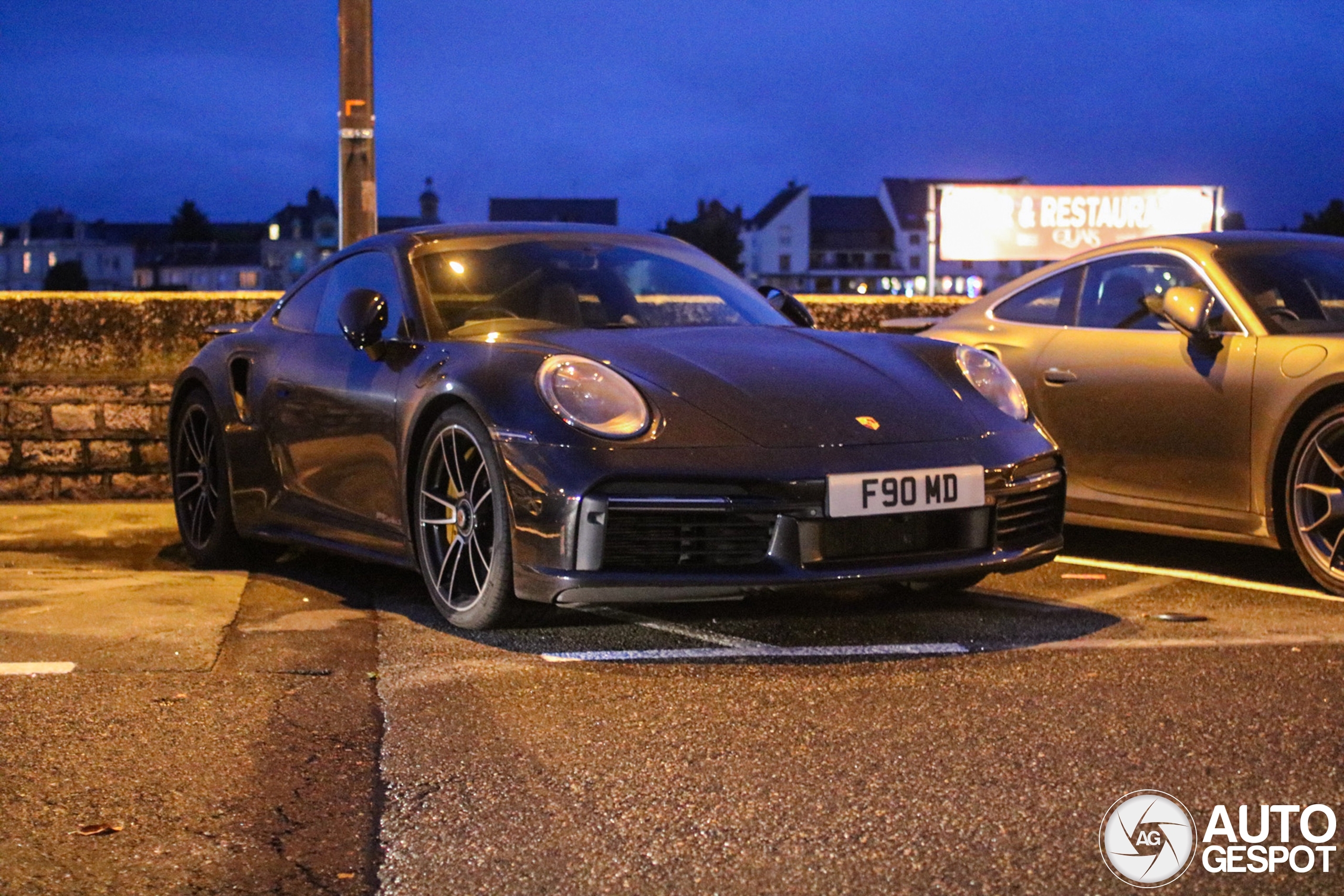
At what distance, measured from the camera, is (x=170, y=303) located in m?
9.84

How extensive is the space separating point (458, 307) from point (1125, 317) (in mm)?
2504

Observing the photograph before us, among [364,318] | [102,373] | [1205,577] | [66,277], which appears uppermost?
[66,277]

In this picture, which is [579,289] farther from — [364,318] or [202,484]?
[202,484]

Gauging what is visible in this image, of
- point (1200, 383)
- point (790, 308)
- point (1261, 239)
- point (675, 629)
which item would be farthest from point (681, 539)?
point (1261, 239)

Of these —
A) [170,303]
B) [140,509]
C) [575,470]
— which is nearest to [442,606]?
[575,470]

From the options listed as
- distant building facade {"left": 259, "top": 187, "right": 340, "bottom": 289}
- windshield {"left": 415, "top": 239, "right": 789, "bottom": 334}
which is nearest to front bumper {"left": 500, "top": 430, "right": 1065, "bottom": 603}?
windshield {"left": 415, "top": 239, "right": 789, "bottom": 334}

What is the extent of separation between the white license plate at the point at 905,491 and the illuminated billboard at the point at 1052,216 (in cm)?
1823

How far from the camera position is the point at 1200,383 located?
20.4ft

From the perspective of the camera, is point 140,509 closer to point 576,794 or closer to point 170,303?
point 170,303

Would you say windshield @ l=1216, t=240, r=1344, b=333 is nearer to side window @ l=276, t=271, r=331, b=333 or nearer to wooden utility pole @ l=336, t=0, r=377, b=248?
side window @ l=276, t=271, r=331, b=333

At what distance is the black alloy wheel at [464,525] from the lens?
199 inches

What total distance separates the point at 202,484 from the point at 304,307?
2.82 ft

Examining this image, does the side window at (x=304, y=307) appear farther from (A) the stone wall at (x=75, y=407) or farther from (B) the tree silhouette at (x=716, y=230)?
(B) the tree silhouette at (x=716, y=230)

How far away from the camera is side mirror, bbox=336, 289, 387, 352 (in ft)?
19.0
